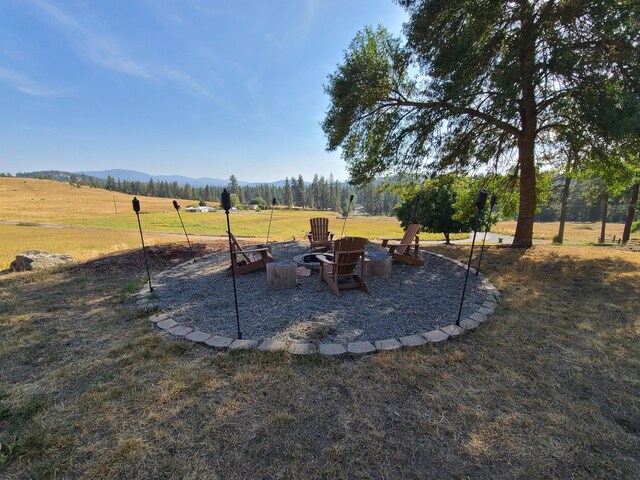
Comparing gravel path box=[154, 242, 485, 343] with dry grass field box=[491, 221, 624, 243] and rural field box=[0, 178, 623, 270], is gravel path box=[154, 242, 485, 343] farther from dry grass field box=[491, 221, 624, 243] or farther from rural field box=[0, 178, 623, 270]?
dry grass field box=[491, 221, 624, 243]

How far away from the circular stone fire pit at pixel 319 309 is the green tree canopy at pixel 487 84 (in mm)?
3720

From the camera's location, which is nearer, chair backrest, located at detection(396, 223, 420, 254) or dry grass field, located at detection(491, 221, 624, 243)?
chair backrest, located at detection(396, 223, 420, 254)

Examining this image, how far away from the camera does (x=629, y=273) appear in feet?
17.9

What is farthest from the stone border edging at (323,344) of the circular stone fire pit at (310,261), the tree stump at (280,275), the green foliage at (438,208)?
the green foliage at (438,208)

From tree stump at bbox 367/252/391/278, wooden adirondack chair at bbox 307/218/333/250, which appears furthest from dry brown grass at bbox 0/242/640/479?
wooden adirondack chair at bbox 307/218/333/250

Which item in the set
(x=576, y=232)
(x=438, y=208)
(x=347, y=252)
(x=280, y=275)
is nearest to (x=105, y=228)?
(x=280, y=275)

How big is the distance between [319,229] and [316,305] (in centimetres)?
346

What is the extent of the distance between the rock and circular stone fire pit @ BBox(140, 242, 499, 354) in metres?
3.41

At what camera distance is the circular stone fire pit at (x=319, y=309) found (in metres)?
3.04

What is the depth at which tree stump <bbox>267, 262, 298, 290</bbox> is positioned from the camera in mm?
4484

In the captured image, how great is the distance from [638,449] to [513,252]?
6.38 meters

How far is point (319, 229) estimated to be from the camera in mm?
7168

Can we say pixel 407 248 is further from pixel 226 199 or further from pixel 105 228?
pixel 105 228

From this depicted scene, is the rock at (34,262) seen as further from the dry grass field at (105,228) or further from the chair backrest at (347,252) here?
the chair backrest at (347,252)
